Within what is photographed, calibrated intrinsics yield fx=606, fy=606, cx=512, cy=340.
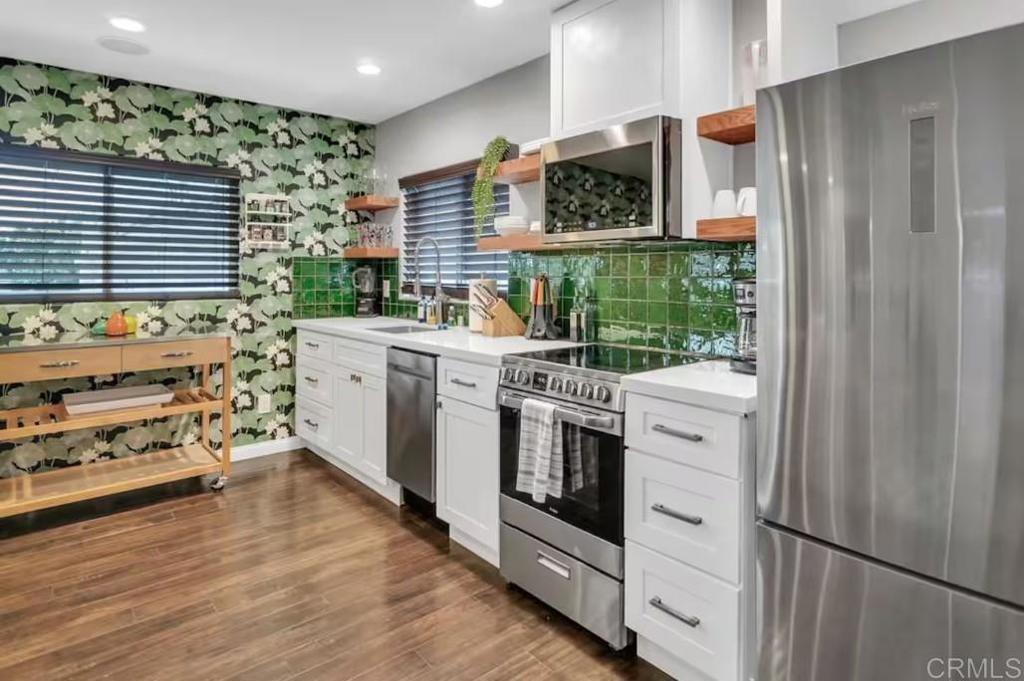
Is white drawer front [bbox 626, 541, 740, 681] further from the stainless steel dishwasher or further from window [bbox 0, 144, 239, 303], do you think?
window [bbox 0, 144, 239, 303]

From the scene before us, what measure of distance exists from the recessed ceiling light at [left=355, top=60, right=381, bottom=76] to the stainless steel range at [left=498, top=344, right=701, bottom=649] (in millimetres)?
2057

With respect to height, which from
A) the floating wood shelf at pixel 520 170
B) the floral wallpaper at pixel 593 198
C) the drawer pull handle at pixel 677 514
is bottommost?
the drawer pull handle at pixel 677 514

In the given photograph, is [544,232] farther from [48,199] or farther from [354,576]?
[48,199]

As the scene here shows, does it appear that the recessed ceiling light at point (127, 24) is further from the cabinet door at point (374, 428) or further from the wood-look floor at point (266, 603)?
the wood-look floor at point (266, 603)

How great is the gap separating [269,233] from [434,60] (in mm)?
1810

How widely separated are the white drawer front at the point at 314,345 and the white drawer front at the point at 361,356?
0.47 feet

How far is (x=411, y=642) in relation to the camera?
84.9 inches

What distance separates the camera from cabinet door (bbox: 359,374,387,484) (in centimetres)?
335

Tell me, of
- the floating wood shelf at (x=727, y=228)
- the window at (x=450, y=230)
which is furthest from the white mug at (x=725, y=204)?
the window at (x=450, y=230)

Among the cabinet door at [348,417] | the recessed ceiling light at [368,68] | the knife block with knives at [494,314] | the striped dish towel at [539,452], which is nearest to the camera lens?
the striped dish towel at [539,452]

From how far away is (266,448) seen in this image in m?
4.42

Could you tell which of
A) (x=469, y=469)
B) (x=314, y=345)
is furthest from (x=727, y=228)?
(x=314, y=345)

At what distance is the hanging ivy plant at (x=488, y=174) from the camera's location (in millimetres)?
3371

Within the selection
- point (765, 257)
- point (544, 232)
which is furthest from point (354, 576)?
point (765, 257)
